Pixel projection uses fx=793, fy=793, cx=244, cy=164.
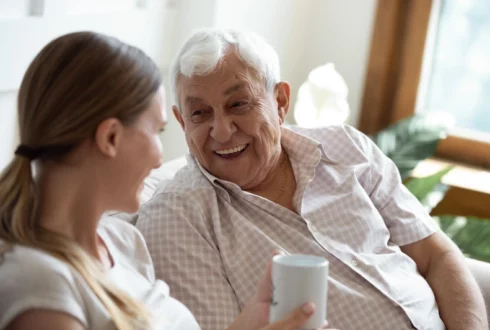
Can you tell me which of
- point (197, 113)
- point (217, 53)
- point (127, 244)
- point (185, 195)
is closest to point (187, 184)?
point (185, 195)

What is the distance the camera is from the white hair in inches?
71.7

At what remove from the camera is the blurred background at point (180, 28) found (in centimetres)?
192

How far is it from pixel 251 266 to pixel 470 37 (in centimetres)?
203

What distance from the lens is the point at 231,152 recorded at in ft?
6.24

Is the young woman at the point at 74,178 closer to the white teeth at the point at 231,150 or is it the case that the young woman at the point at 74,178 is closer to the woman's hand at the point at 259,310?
the woman's hand at the point at 259,310

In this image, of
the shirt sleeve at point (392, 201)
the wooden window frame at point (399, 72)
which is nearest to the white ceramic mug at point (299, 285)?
the shirt sleeve at point (392, 201)

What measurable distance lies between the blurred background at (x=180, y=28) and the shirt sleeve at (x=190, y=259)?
51cm

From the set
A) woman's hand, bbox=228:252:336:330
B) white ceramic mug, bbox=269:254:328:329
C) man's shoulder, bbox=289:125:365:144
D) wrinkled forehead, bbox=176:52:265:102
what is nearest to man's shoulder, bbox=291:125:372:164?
man's shoulder, bbox=289:125:365:144

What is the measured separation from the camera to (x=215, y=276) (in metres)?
1.71

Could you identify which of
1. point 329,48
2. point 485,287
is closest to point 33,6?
point 485,287

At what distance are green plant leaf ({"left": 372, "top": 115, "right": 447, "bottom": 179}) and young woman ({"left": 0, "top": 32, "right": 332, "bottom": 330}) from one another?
1864mm

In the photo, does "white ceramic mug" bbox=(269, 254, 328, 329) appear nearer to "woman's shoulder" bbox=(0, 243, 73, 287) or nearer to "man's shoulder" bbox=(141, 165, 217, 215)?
"woman's shoulder" bbox=(0, 243, 73, 287)

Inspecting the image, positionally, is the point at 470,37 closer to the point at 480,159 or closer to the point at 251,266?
the point at 480,159

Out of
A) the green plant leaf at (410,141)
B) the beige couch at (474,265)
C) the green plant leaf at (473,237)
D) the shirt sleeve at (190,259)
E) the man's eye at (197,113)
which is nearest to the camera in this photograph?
the shirt sleeve at (190,259)
